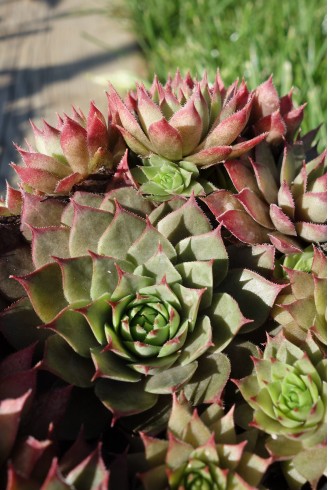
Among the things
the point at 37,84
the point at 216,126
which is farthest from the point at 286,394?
the point at 37,84

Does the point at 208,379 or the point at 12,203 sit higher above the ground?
the point at 12,203

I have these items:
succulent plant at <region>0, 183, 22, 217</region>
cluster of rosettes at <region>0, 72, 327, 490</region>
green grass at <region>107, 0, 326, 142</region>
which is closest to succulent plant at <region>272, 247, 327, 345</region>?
cluster of rosettes at <region>0, 72, 327, 490</region>

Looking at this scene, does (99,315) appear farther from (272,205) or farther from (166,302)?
(272,205)

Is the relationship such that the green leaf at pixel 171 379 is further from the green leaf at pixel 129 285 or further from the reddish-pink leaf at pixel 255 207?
the reddish-pink leaf at pixel 255 207

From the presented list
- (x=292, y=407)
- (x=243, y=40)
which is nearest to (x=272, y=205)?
(x=292, y=407)

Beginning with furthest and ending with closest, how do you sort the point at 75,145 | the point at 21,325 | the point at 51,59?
1. the point at 51,59
2. the point at 75,145
3. the point at 21,325

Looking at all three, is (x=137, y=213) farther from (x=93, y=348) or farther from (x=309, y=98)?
(x=309, y=98)

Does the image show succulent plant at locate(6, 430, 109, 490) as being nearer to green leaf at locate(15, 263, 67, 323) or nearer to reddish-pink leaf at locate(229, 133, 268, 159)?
green leaf at locate(15, 263, 67, 323)
